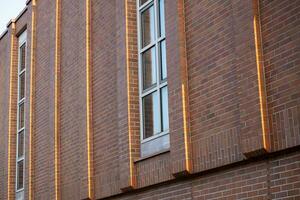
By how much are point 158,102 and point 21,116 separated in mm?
9204

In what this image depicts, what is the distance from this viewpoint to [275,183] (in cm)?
Result: 874

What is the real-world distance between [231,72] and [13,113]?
12381 mm

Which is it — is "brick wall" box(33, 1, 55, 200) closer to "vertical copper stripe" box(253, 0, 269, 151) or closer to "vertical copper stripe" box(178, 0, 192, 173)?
"vertical copper stripe" box(178, 0, 192, 173)

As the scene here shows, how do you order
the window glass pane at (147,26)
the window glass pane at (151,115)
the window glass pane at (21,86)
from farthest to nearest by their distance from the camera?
the window glass pane at (21,86)
the window glass pane at (147,26)
the window glass pane at (151,115)

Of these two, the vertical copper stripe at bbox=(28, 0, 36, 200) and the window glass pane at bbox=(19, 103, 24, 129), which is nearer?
the vertical copper stripe at bbox=(28, 0, 36, 200)

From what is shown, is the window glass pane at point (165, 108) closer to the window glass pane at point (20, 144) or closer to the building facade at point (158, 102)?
the building facade at point (158, 102)

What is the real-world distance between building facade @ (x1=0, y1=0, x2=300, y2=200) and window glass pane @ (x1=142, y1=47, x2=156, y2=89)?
19 mm

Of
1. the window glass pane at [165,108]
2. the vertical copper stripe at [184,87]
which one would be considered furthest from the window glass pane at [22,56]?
the vertical copper stripe at [184,87]

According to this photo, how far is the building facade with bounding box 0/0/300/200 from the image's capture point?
8.94 m

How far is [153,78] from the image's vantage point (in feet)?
42.0

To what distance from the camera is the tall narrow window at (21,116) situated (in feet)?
65.8

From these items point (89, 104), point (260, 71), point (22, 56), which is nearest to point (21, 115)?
point (22, 56)

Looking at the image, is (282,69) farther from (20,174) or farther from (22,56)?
(22,56)

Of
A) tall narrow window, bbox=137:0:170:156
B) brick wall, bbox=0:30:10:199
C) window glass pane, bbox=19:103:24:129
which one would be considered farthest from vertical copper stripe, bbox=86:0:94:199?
brick wall, bbox=0:30:10:199
